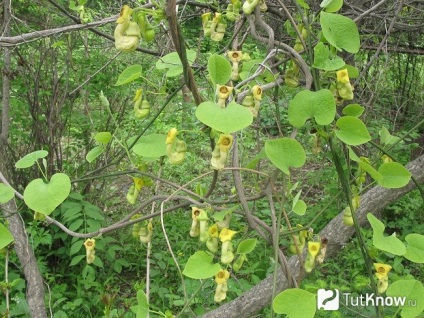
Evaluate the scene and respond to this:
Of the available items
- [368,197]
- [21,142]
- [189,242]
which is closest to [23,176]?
[21,142]

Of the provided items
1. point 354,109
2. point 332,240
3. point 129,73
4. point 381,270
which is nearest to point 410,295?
point 381,270

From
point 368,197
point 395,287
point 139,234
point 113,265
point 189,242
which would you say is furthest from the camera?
point 189,242

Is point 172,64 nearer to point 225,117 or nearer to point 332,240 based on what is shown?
point 225,117

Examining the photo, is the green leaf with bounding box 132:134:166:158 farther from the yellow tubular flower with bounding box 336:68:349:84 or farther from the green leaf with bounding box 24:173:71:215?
the yellow tubular flower with bounding box 336:68:349:84

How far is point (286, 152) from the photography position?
2.25 feet

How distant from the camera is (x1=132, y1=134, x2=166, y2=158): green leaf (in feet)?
2.48

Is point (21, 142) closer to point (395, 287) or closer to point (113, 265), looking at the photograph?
point (113, 265)

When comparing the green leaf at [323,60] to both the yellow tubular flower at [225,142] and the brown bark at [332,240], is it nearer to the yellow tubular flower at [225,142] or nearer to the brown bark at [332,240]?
the yellow tubular flower at [225,142]

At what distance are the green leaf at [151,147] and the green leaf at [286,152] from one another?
17 cm

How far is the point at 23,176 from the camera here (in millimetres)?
2666

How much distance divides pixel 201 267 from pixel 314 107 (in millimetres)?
255

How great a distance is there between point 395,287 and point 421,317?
90mm

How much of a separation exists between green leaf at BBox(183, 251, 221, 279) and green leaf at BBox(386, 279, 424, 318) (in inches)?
9.5

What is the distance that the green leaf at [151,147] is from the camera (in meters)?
0.76
